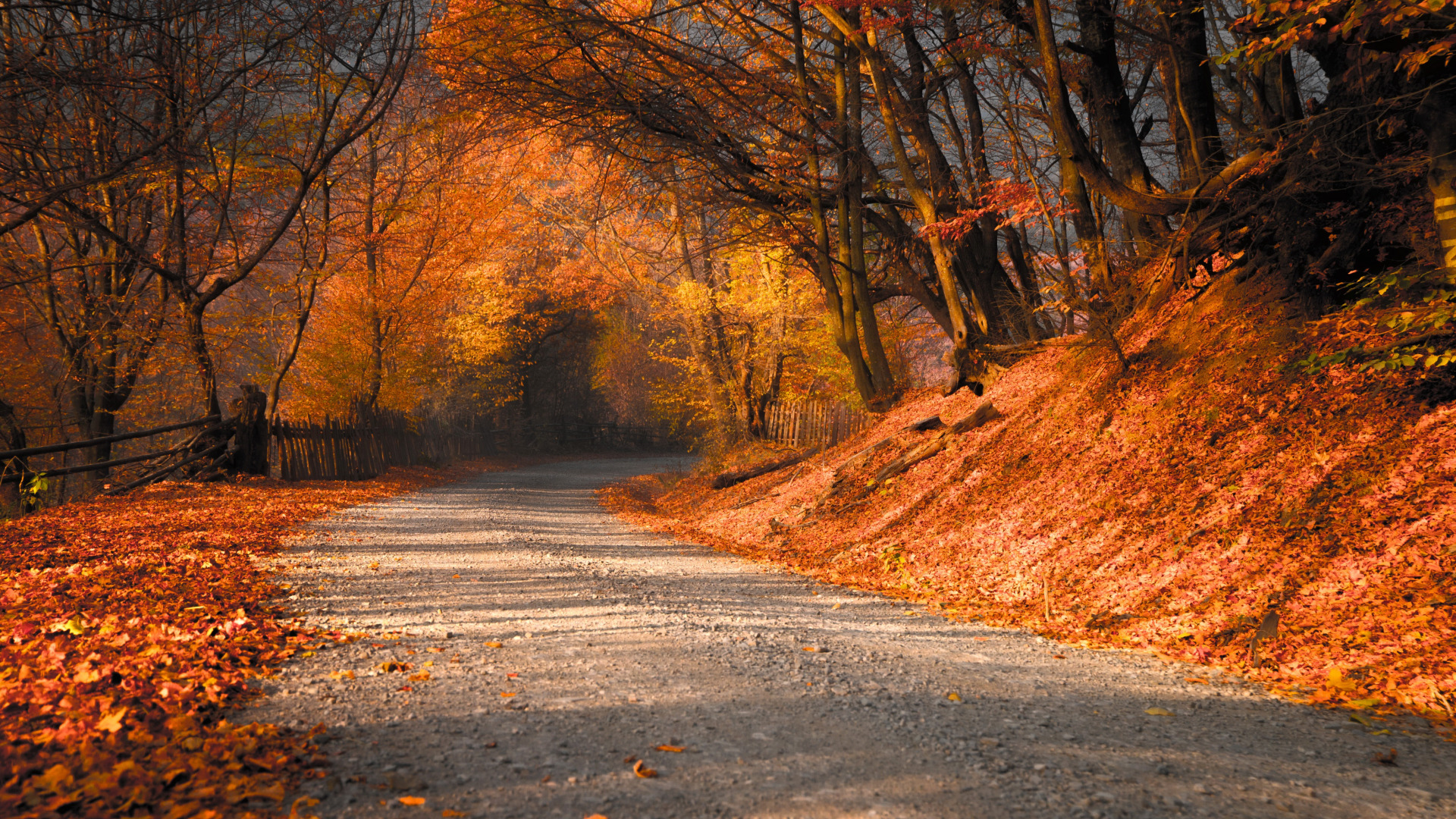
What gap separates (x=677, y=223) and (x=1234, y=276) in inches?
356

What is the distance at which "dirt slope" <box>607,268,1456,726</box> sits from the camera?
4.63 metres

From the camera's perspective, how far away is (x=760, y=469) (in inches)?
602

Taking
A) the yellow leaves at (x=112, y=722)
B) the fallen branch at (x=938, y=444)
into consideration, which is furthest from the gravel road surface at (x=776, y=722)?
the fallen branch at (x=938, y=444)

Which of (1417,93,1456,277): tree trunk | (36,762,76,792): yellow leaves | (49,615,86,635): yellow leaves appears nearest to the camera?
(36,762,76,792): yellow leaves

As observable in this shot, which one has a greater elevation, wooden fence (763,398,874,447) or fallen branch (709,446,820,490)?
wooden fence (763,398,874,447)

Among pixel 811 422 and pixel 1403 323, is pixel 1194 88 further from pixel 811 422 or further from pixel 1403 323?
pixel 811 422

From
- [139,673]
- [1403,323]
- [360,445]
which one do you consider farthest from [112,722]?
[360,445]

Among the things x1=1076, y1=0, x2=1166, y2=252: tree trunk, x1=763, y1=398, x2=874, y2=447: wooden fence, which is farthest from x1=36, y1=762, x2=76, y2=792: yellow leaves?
x1=763, y1=398, x2=874, y2=447: wooden fence

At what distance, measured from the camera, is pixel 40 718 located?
2.87 m

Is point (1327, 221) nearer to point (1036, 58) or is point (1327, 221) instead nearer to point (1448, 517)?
point (1448, 517)

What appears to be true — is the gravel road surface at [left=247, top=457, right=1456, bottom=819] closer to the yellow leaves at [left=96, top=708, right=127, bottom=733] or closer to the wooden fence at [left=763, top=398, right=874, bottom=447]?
the yellow leaves at [left=96, top=708, right=127, bottom=733]

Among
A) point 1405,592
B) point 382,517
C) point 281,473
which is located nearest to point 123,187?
point 281,473

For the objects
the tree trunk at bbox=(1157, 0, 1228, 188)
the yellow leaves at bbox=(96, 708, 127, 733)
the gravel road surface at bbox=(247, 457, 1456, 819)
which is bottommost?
the gravel road surface at bbox=(247, 457, 1456, 819)

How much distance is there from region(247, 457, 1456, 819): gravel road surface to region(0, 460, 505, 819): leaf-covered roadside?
0.23m
